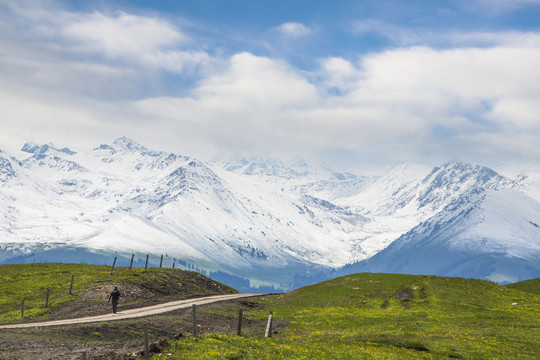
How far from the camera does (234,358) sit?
36.9m

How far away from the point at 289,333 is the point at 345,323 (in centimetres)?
1063

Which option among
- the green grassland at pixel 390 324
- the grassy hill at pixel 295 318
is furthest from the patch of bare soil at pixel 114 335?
the green grassland at pixel 390 324

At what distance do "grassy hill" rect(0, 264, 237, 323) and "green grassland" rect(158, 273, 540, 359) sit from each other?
59.9 feet

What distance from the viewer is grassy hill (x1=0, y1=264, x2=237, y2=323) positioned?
70875 mm

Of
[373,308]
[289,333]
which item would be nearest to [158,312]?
[289,333]

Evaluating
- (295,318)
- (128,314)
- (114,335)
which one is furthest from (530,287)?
(114,335)

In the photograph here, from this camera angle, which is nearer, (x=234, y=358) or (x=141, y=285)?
(x=234, y=358)

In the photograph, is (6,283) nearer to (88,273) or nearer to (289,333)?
(88,273)

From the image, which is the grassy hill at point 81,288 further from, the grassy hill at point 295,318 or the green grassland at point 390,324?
the green grassland at point 390,324

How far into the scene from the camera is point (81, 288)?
81.9m

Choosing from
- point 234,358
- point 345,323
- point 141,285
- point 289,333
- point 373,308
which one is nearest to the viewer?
point 234,358

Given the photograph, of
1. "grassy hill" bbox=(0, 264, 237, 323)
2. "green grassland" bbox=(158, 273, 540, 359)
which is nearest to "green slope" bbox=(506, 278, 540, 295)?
"green grassland" bbox=(158, 273, 540, 359)

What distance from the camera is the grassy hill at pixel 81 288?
233 ft

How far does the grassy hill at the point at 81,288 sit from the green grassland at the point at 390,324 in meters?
18.3
